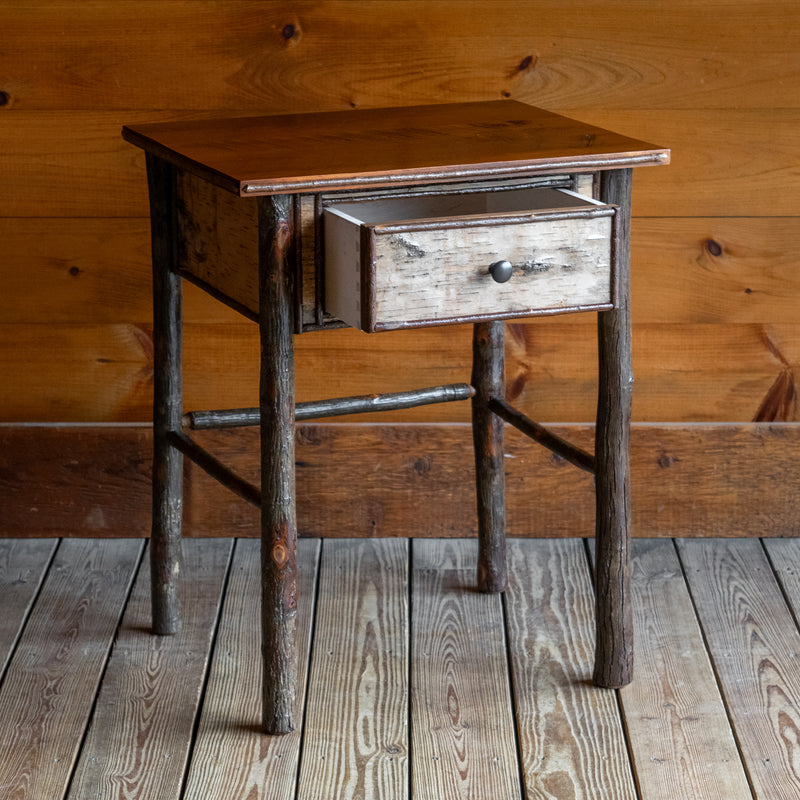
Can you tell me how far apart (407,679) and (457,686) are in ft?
0.26

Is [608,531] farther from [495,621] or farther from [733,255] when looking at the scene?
[733,255]

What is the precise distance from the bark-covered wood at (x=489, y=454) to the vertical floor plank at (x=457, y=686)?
0.21ft

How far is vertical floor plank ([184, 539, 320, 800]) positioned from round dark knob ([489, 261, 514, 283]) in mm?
721

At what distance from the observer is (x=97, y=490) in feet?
8.09

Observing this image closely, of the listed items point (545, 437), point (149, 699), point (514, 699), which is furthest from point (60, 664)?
point (545, 437)

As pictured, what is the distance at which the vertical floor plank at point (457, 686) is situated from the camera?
1749 mm

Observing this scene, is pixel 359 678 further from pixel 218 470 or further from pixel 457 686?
pixel 218 470

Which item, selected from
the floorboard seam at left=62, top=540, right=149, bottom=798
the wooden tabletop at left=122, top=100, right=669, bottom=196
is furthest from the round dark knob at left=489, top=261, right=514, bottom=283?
the floorboard seam at left=62, top=540, right=149, bottom=798

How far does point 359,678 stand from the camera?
78.5 inches

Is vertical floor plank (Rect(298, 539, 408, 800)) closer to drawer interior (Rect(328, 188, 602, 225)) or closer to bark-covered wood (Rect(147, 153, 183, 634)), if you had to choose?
bark-covered wood (Rect(147, 153, 183, 634))

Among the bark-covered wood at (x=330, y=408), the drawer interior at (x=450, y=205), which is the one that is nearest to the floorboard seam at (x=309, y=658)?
the bark-covered wood at (x=330, y=408)

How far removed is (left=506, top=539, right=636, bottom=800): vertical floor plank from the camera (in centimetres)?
175

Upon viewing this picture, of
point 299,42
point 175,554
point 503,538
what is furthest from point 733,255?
point 175,554

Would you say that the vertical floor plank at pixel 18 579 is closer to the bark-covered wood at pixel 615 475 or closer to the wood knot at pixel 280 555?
the wood knot at pixel 280 555
